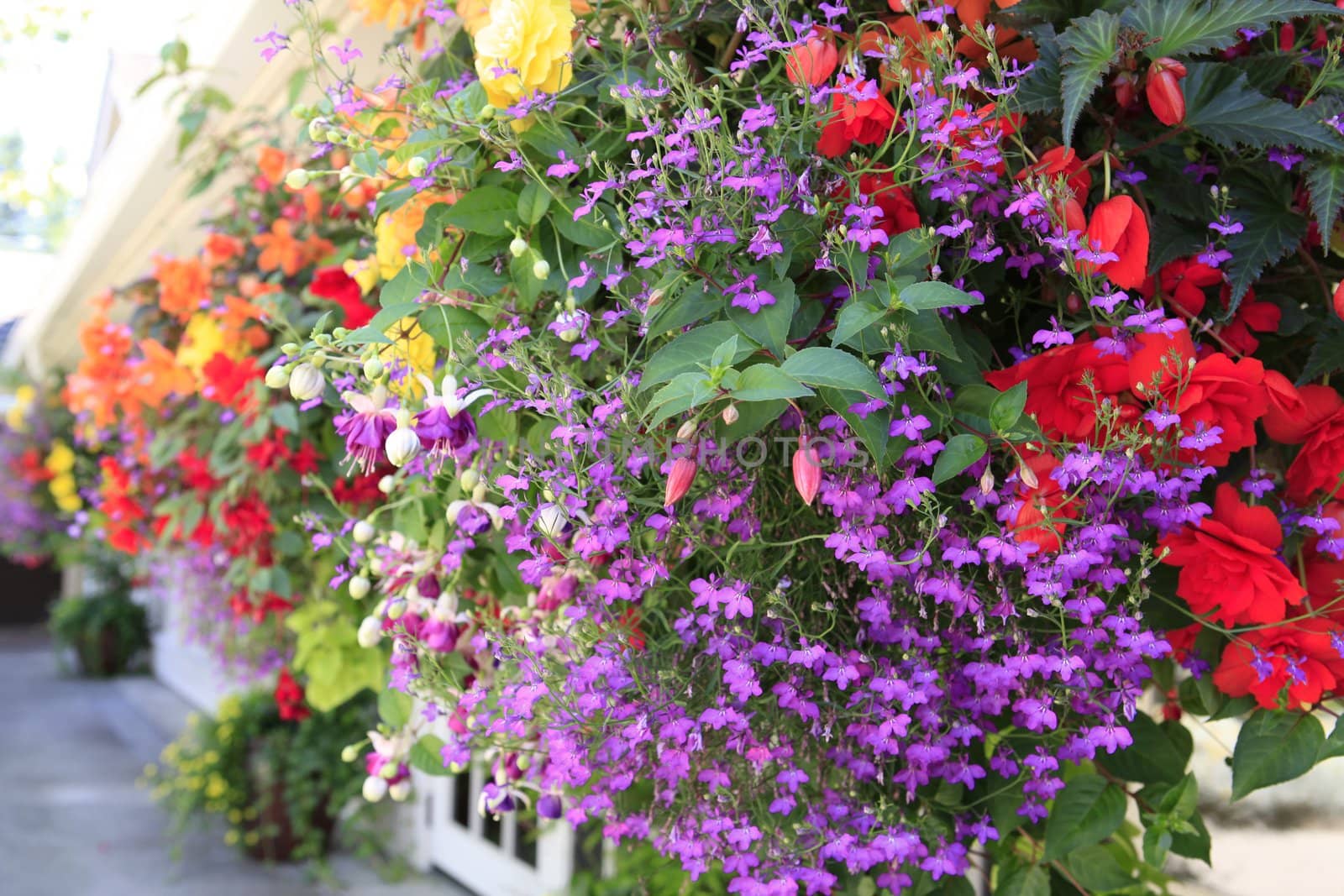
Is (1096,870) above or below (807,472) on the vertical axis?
below

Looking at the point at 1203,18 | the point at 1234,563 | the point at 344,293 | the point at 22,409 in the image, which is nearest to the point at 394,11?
the point at 344,293

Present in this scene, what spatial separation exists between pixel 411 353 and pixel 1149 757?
0.64 m

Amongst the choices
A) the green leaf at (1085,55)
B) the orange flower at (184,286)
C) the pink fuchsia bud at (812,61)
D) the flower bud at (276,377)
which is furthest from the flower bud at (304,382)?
the orange flower at (184,286)

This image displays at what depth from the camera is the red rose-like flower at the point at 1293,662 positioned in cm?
65

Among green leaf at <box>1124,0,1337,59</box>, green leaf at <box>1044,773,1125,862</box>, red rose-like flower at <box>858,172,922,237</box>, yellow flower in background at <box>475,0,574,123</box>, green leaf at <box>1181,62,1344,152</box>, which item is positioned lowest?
green leaf at <box>1044,773,1125,862</box>

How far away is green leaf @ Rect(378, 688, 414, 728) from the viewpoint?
94 centimetres

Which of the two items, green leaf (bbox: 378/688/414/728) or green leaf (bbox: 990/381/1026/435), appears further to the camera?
green leaf (bbox: 378/688/414/728)

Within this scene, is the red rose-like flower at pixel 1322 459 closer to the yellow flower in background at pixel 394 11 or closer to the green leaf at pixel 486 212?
the green leaf at pixel 486 212

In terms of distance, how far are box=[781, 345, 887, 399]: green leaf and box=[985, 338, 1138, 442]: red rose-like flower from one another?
175 mm

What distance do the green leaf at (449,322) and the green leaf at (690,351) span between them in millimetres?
196

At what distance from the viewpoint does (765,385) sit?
0.51 m

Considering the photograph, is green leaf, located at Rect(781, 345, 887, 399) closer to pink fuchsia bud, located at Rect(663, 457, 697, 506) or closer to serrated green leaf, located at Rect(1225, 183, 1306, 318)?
pink fuchsia bud, located at Rect(663, 457, 697, 506)

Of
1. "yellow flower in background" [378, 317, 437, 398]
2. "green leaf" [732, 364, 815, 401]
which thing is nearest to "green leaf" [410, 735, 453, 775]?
"yellow flower in background" [378, 317, 437, 398]

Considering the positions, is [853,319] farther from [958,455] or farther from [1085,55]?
[1085,55]
